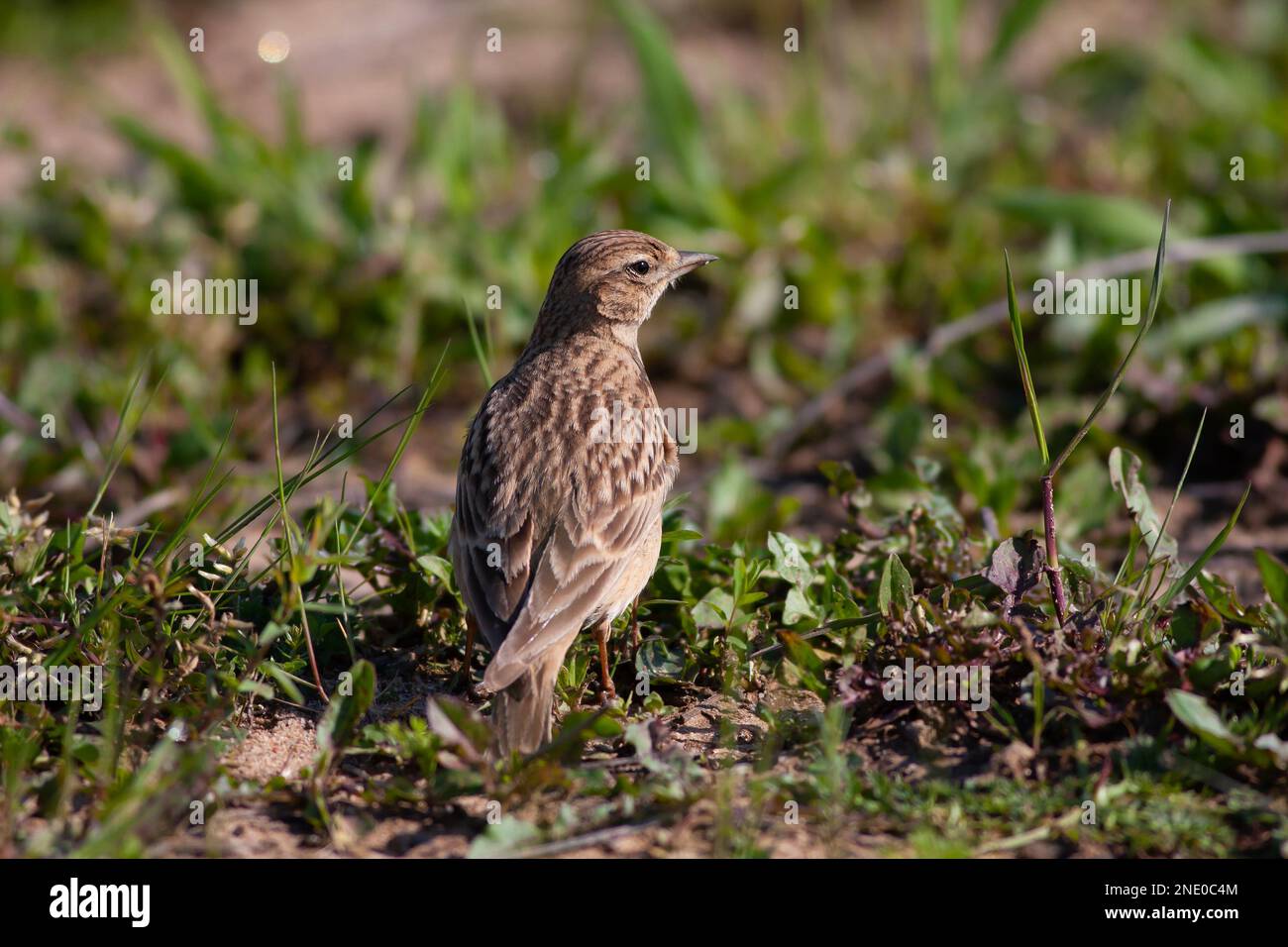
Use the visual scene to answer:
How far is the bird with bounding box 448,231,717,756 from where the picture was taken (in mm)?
4281

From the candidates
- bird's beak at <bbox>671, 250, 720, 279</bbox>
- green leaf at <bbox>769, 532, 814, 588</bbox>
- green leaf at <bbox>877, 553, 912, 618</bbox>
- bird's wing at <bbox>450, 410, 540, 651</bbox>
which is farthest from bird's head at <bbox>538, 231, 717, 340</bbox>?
green leaf at <bbox>877, 553, 912, 618</bbox>

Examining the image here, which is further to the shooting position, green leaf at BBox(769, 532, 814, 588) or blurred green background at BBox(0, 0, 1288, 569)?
blurred green background at BBox(0, 0, 1288, 569)

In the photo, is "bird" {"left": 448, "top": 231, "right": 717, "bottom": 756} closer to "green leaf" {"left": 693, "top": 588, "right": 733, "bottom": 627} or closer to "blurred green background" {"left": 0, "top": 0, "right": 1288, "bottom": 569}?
"green leaf" {"left": 693, "top": 588, "right": 733, "bottom": 627}

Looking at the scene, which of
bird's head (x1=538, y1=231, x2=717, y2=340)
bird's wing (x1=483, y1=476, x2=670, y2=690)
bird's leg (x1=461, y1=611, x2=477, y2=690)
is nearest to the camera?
bird's wing (x1=483, y1=476, x2=670, y2=690)

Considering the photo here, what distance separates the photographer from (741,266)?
803 cm

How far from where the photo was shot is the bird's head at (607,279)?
19.2ft

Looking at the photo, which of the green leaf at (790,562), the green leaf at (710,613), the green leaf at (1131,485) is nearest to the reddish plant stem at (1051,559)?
the green leaf at (1131,485)

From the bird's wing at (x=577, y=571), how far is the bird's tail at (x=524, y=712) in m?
0.07

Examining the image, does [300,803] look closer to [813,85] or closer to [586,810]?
[586,810]

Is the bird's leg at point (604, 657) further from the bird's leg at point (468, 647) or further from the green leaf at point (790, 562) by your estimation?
the green leaf at point (790, 562)

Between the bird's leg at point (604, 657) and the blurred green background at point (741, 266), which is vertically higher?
the blurred green background at point (741, 266)

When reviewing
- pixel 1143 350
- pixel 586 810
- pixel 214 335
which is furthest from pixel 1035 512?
pixel 214 335

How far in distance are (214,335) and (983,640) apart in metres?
4.94

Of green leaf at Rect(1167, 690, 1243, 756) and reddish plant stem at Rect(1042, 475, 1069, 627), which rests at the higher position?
reddish plant stem at Rect(1042, 475, 1069, 627)
